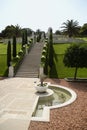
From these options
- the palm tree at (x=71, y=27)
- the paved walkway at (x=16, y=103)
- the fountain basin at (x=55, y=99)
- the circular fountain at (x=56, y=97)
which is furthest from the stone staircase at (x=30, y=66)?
the palm tree at (x=71, y=27)

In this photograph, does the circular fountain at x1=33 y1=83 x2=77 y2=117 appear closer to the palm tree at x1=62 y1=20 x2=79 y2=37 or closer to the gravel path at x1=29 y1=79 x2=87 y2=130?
A: the gravel path at x1=29 y1=79 x2=87 y2=130

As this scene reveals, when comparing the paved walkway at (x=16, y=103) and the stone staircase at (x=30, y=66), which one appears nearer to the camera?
the paved walkway at (x=16, y=103)

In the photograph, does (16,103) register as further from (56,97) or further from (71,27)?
(71,27)

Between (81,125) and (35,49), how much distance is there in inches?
1120

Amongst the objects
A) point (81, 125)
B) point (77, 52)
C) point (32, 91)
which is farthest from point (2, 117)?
point (77, 52)

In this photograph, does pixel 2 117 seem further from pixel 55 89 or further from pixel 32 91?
pixel 55 89

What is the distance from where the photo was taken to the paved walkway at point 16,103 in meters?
11.2

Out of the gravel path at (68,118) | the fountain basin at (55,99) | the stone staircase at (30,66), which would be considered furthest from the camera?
the stone staircase at (30,66)

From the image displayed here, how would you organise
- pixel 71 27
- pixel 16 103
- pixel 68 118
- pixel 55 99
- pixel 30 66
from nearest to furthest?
pixel 68 118 → pixel 16 103 → pixel 55 99 → pixel 30 66 → pixel 71 27

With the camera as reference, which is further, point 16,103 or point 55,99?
point 55,99

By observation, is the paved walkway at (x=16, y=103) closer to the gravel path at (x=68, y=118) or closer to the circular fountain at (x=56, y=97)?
the circular fountain at (x=56, y=97)

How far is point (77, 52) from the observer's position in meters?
22.8

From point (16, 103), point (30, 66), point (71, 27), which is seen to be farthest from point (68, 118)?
point (71, 27)

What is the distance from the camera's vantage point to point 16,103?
49.2 feet
